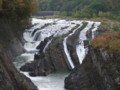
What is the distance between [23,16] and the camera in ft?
162

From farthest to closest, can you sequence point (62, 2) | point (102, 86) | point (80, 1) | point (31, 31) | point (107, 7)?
point (62, 2)
point (80, 1)
point (107, 7)
point (31, 31)
point (102, 86)

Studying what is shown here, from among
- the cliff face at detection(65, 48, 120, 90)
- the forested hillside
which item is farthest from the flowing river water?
the forested hillside

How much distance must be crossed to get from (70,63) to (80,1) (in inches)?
3445

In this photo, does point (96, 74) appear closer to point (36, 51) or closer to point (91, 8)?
point (36, 51)

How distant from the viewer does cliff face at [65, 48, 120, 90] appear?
25.8 metres

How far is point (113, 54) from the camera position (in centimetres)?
2684

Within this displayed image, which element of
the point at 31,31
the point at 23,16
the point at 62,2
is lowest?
the point at 62,2

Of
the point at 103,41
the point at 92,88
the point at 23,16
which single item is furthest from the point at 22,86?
the point at 23,16

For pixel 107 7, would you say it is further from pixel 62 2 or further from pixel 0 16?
pixel 0 16

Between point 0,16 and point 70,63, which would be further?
point 0,16

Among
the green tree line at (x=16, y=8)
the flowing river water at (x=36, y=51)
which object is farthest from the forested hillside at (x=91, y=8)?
the green tree line at (x=16, y=8)

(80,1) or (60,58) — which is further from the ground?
(60,58)

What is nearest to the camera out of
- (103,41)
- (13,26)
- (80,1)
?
(103,41)

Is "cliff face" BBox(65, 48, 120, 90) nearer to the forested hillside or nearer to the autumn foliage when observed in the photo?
the autumn foliage
